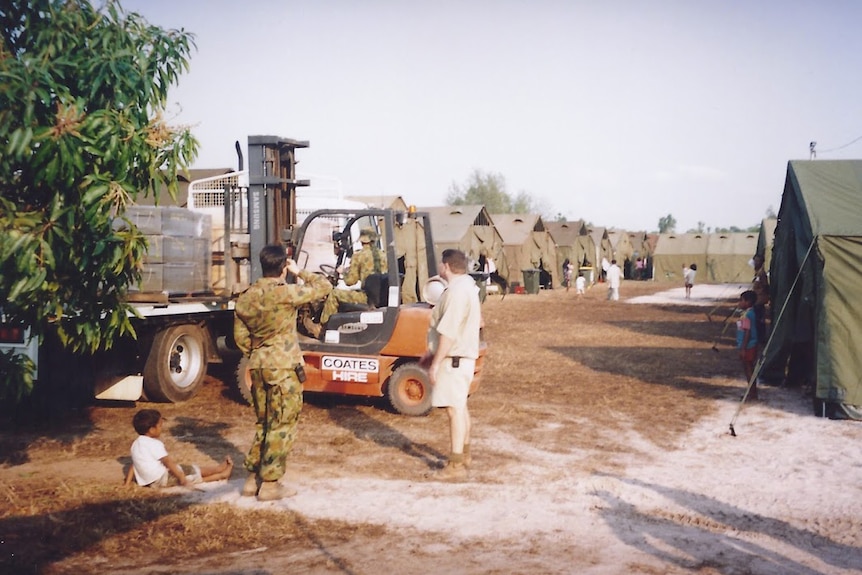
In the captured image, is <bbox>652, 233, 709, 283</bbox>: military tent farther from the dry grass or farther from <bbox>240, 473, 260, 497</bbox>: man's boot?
<bbox>240, 473, 260, 497</bbox>: man's boot

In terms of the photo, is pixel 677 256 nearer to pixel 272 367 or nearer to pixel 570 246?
pixel 570 246

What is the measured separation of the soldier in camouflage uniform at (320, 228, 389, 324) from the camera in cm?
945

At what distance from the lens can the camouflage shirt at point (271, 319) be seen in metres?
6.31

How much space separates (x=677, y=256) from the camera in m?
52.8

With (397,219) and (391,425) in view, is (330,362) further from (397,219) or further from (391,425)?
(397,219)

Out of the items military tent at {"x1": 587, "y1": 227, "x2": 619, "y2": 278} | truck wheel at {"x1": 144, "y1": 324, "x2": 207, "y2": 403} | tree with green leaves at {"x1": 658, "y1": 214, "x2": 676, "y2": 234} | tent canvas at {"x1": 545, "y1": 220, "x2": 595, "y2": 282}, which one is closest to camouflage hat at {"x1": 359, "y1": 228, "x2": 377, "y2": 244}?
truck wheel at {"x1": 144, "y1": 324, "x2": 207, "y2": 403}

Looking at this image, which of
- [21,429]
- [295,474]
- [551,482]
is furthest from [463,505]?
[21,429]

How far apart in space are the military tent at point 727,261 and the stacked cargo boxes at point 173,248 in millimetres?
45681

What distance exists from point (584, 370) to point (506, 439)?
17.5 ft

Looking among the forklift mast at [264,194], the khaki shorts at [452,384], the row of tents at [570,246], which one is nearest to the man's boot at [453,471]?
the khaki shorts at [452,384]

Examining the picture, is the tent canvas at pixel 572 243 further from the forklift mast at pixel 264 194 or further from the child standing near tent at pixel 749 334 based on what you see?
the forklift mast at pixel 264 194

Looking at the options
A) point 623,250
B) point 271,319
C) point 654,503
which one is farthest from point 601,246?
point 271,319

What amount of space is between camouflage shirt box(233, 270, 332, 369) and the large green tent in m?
6.51

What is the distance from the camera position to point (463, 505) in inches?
247
